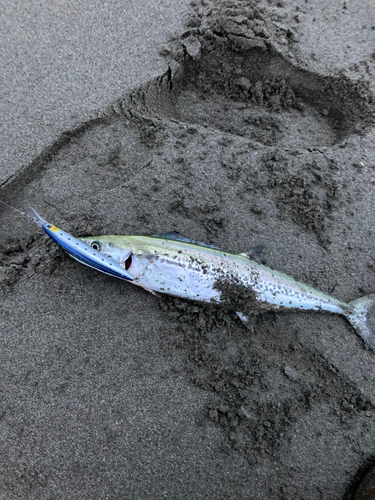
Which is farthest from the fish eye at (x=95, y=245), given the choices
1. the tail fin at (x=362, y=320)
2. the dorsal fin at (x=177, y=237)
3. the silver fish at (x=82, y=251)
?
the tail fin at (x=362, y=320)

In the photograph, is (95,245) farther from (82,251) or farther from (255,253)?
(255,253)

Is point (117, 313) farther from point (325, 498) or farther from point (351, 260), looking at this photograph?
point (351, 260)

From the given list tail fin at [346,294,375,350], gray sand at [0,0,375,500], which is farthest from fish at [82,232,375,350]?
gray sand at [0,0,375,500]

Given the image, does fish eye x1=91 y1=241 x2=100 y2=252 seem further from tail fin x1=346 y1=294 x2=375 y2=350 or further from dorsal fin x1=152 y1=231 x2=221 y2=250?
tail fin x1=346 y1=294 x2=375 y2=350

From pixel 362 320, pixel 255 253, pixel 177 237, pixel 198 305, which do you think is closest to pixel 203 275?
pixel 198 305

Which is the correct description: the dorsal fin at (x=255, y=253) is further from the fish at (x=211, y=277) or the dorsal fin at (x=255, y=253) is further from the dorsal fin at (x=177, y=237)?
the dorsal fin at (x=177, y=237)

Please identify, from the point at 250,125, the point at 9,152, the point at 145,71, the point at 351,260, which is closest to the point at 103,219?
the point at 9,152

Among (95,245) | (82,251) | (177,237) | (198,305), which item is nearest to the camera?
(82,251)
